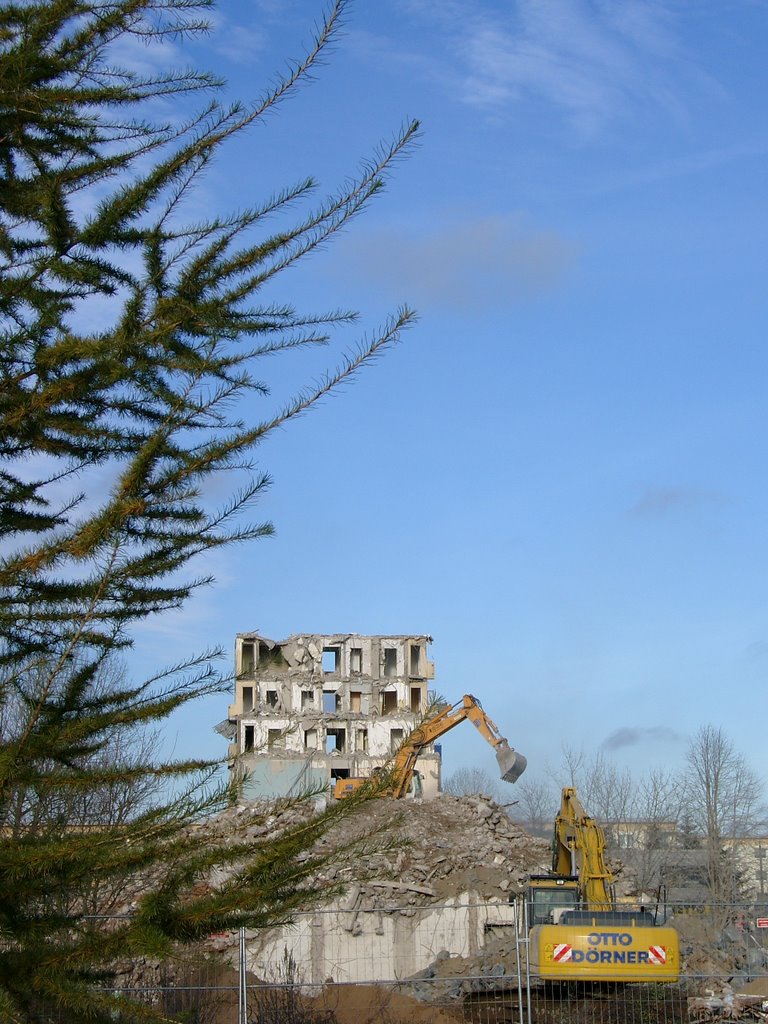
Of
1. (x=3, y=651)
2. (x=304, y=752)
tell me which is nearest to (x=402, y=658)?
(x=304, y=752)

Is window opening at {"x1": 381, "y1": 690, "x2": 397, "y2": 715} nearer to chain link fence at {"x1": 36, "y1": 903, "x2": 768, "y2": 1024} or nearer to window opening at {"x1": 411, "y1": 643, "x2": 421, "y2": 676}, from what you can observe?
window opening at {"x1": 411, "y1": 643, "x2": 421, "y2": 676}

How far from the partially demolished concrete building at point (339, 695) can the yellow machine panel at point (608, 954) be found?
96.6 ft

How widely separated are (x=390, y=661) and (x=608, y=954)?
34.6 m

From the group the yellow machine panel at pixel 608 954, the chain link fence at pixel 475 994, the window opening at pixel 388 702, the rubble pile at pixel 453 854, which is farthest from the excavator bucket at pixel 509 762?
the window opening at pixel 388 702

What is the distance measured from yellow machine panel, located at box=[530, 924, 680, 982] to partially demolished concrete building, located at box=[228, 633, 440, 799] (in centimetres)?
2944

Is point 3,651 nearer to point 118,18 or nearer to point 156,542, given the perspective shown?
point 156,542

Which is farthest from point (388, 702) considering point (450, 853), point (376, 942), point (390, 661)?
point (376, 942)

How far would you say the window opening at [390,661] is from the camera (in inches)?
1959

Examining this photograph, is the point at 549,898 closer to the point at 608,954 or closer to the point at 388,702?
the point at 608,954

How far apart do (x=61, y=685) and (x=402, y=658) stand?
145ft

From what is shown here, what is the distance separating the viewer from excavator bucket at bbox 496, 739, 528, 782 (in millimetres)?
27594

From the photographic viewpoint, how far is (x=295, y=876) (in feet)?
16.6

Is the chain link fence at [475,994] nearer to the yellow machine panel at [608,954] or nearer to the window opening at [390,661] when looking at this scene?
the yellow machine panel at [608,954]

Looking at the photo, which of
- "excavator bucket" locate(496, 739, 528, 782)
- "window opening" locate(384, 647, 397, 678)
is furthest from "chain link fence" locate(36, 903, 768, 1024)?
"window opening" locate(384, 647, 397, 678)
